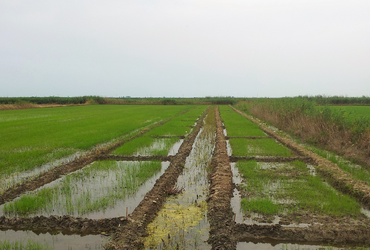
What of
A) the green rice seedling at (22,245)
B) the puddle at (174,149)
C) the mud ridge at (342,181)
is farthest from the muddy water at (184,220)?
the mud ridge at (342,181)

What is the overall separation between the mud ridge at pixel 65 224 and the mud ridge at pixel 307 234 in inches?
68.7

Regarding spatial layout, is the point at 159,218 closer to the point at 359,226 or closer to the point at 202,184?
the point at 202,184

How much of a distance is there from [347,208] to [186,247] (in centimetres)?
286

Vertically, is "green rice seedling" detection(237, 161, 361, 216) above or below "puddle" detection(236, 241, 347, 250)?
above

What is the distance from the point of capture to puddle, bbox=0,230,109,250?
10.6 ft

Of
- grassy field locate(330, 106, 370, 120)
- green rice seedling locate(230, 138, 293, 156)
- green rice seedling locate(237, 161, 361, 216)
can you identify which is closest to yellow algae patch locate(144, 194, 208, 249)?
green rice seedling locate(237, 161, 361, 216)

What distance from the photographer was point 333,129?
9672 mm

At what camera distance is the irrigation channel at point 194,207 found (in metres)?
3.36

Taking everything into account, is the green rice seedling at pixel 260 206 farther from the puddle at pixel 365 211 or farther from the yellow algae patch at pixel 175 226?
the puddle at pixel 365 211

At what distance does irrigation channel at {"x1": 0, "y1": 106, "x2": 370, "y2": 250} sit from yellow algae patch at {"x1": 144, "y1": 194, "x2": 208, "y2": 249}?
0.01 m

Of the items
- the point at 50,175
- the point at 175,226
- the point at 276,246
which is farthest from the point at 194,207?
the point at 50,175

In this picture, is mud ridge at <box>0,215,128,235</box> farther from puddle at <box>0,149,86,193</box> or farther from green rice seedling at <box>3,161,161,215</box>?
puddle at <box>0,149,86,193</box>

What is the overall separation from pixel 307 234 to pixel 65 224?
3.38m

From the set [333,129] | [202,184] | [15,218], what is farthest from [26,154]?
[333,129]
